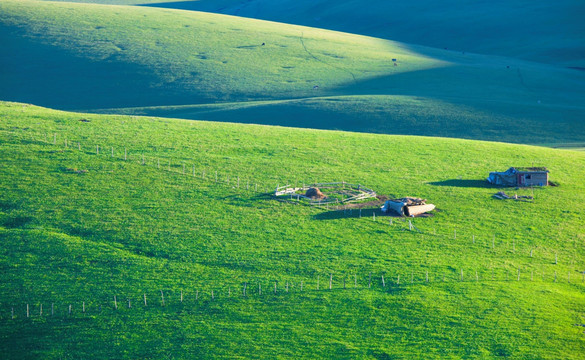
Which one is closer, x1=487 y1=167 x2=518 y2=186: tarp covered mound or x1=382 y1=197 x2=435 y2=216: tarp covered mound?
x1=382 y1=197 x2=435 y2=216: tarp covered mound

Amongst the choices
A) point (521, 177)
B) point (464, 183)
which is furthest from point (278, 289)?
point (521, 177)

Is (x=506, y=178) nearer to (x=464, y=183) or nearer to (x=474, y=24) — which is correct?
(x=464, y=183)

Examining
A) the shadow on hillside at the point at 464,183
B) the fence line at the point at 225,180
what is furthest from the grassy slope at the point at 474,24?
the fence line at the point at 225,180

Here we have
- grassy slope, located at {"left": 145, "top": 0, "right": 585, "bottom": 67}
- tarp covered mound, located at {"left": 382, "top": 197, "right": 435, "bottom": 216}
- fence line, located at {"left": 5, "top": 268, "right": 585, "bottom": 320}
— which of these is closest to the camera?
fence line, located at {"left": 5, "top": 268, "right": 585, "bottom": 320}

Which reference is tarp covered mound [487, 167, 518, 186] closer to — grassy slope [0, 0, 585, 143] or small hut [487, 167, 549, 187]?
small hut [487, 167, 549, 187]

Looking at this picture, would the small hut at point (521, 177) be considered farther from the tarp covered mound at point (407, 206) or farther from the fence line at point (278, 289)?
the fence line at point (278, 289)

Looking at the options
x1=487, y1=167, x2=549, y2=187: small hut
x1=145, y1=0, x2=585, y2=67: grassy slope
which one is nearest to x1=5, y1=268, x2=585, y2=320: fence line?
x1=487, y1=167, x2=549, y2=187: small hut
